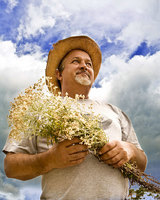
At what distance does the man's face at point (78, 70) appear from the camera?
396 centimetres

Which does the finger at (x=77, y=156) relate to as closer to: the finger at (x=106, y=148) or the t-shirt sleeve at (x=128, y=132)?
the finger at (x=106, y=148)

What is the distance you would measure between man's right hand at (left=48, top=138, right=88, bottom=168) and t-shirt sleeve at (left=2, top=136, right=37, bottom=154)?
0.49 meters

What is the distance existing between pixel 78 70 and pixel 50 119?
183cm

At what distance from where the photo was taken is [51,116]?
7.93 feet

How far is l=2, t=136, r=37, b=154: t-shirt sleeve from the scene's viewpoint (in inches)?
115

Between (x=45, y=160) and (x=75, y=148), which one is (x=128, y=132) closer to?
(x=75, y=148)

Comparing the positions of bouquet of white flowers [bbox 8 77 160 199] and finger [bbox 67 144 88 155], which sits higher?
bouquet of white flowers [bbox 8 77 160 199]

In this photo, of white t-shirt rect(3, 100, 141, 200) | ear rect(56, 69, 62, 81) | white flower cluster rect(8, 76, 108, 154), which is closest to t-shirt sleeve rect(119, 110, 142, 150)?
white t-shirt rect(3, 100, 141, 200)

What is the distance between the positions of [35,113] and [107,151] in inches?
37.7

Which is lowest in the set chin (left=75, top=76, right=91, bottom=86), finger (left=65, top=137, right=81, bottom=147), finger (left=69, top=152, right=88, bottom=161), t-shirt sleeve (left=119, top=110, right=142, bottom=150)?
finger (left=69, top=152, right=88, bottom=161)

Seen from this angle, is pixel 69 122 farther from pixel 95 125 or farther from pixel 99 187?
pixel 99 187

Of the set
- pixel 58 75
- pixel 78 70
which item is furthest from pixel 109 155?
pixel 58 75

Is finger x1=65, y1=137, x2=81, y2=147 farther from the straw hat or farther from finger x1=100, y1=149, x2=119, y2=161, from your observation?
the straw hat

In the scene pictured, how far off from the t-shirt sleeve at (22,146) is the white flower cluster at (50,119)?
39cm
